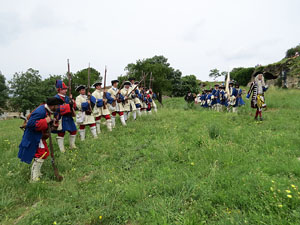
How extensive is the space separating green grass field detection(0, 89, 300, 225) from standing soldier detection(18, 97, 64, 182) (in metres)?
0.52

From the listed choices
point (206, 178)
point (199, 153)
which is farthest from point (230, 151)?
point (206, 178)

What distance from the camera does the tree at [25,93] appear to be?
39.8 metres

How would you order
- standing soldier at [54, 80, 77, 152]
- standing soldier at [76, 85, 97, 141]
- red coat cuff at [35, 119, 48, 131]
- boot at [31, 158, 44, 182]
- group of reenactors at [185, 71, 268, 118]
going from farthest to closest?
group of reenactors at [185, 71, 268, 118]
standing soldier at [76, 85, 97, 141]
standing soldier at [54, 80, 77, 152]
boot at [31, 158, 44, 182]
red coat cuff at [35, 119, 48, 131]

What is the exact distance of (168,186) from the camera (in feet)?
11.0

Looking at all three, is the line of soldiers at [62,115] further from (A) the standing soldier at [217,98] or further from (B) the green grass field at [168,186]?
(A) the standing soldier at [217,98]

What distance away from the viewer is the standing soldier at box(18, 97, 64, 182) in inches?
159

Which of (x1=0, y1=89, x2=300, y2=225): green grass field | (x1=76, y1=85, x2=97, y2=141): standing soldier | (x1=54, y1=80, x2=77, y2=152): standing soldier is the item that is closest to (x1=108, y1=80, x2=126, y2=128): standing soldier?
(x1=76, y1=85, x2=97, y2=141): standing soldier

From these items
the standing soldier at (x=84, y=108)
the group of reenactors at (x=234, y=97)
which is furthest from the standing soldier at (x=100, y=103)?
the group of reenactors at (x=234, y=97)

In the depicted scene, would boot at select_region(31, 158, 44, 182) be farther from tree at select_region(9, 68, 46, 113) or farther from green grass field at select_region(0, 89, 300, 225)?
tree at select_region(9, 68, 46, 113)

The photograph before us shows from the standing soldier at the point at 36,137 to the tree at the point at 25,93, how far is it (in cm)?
4248

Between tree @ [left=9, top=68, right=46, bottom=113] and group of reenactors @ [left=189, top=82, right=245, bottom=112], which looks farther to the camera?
tree @ [left=9, top=68, right=46, bottom=113]

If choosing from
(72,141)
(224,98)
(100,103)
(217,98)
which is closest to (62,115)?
(72,141)

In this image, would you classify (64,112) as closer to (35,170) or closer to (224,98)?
(35,170)

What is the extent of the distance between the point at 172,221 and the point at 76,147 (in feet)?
16.7
